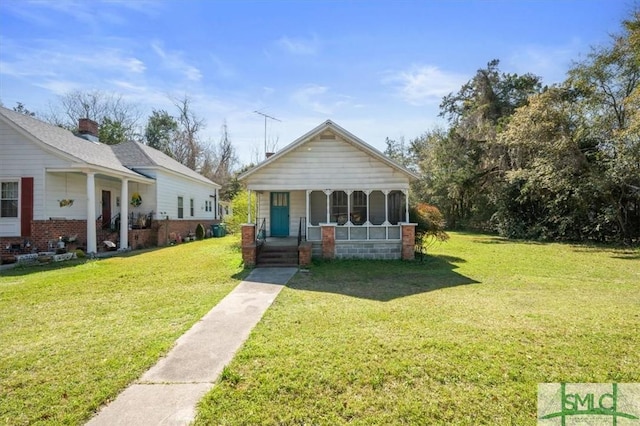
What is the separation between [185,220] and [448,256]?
16.1 metres

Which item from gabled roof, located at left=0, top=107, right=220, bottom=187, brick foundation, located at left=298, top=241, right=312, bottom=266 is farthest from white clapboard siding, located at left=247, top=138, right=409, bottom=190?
gabled roof, located at left=0, top=107, right=220, bottom=187

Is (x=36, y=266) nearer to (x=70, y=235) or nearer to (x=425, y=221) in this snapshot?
(x=70, y=235)

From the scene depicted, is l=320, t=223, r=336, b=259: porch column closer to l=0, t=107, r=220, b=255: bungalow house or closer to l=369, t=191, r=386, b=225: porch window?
l=369, t=191, r=386, b=225: porch window

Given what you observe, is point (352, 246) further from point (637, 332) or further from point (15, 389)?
point (15, 389)

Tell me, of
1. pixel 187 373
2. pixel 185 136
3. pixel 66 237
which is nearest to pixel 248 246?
pixel 187 373

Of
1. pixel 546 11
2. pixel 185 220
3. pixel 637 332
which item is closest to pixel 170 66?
pixel 185 220

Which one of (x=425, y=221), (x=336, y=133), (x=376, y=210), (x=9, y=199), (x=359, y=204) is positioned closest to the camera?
(x=336, y=133)

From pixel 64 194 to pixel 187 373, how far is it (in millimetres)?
13958

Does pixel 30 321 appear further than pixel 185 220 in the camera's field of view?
No

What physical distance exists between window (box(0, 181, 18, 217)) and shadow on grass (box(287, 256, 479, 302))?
11929 millimetres

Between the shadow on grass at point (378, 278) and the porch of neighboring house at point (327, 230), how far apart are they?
0.66m

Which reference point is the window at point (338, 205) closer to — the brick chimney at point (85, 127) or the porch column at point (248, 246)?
the porch column at point (248, 246)

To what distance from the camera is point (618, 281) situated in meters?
8.80

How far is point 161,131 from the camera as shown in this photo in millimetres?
40125
